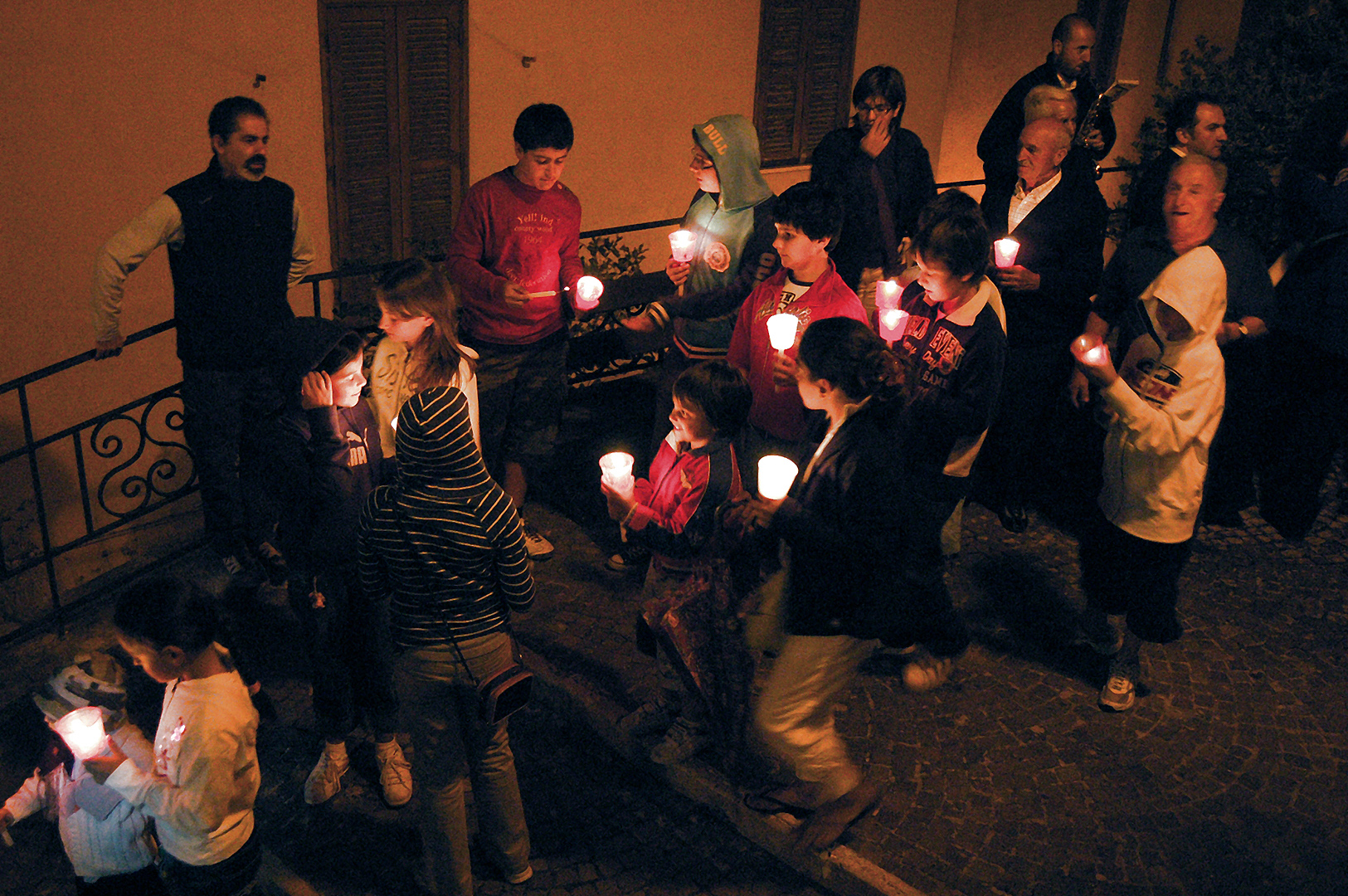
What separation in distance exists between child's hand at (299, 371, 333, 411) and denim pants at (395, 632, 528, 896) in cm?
99

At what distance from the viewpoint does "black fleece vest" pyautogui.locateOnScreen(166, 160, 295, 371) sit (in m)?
5.49

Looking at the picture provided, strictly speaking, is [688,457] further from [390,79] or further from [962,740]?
[390,79]

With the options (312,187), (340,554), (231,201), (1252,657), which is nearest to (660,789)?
(340,554)

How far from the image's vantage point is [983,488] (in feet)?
22.8

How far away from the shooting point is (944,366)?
489cm

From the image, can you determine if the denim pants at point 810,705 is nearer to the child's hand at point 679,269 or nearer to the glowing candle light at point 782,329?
the glowing candle light at point 782,329

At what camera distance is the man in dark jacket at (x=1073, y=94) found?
711 centimetres

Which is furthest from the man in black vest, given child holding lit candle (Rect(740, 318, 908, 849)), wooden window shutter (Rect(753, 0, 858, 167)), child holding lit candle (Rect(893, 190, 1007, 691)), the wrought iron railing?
wooden window shutter (Rect(753, 0, 858, 167))

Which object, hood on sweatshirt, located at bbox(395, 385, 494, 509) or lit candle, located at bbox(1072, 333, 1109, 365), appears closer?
hood on sweatshirt, located at bbox(395, 385, 494, 509)

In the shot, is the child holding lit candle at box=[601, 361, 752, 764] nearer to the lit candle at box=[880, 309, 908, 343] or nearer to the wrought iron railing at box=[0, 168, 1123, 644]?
the lit candle at box=[880, 309, 908, 343]

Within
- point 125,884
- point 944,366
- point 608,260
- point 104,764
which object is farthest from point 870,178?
point 125,884

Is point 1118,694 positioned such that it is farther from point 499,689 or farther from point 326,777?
point 326,777

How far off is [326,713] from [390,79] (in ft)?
18.0

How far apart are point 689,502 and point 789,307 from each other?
50.0 inches
